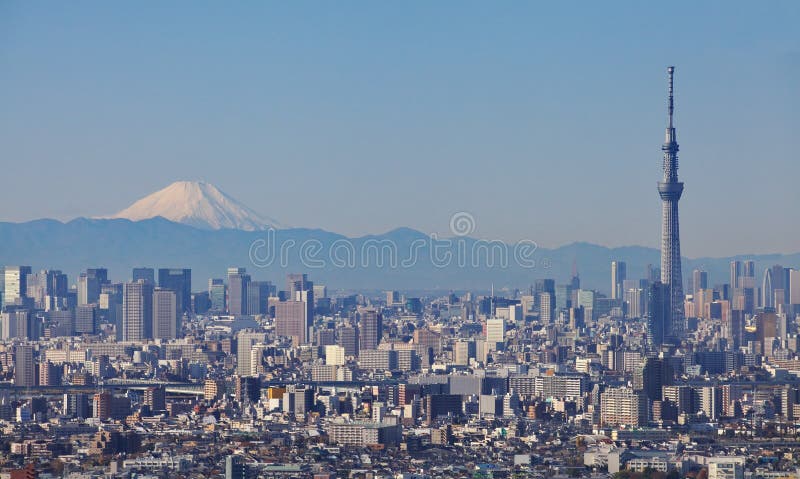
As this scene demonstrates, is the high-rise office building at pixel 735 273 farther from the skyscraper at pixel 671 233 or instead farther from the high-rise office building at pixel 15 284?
the high-rise office building at pixel 15 284

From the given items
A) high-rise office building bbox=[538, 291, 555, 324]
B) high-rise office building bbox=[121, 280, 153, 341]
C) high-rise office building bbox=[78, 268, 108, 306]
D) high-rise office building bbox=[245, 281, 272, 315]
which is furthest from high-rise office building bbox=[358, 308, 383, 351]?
high-rise office building bbox=[78, 268, 108, 306]

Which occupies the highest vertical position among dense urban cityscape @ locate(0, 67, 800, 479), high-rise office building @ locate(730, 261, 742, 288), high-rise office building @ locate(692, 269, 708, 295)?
high-rise office building @ locate(692, 269, 708, 295)

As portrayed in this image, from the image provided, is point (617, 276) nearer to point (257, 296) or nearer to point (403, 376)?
point (257, 296)

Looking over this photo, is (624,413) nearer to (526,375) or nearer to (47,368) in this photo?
(526,375)

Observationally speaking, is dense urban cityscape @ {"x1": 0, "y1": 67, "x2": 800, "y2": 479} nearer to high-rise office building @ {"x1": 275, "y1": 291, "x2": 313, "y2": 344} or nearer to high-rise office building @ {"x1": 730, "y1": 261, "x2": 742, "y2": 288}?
high-rise office building @ {"x1": 275, "y1": 291, "x2": 313, "y2": 344}

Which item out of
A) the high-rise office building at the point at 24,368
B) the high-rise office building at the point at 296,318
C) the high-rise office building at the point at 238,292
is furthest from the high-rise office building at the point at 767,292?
the high-rise office building at the point at 238,292

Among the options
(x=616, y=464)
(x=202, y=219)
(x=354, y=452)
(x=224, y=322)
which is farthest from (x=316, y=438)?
(x=202, y=219)
